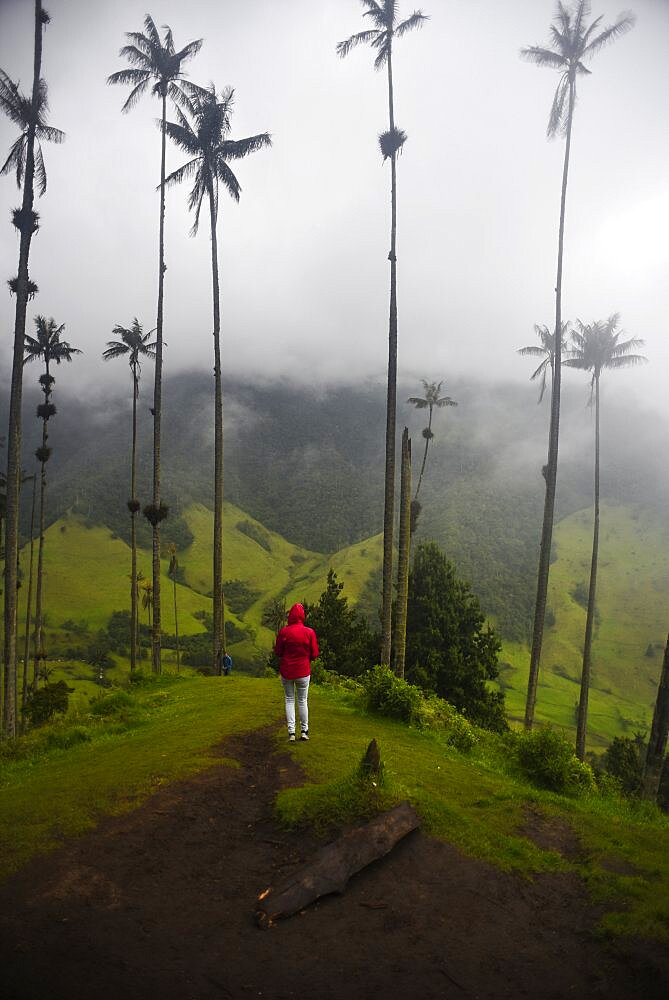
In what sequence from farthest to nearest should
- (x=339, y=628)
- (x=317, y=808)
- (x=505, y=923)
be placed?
(x=339, y=628)
(x=317, y=808)
(x=505, y=923)

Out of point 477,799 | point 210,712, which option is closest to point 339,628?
point 210,712

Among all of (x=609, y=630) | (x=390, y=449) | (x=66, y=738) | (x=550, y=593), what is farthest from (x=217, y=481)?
(x=550, y=593)

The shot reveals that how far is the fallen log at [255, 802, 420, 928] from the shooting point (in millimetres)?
5164

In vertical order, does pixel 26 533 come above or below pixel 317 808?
below

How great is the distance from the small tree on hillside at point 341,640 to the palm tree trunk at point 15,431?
16.2 meters

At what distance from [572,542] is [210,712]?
157357mm

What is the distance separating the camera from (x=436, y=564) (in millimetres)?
32062

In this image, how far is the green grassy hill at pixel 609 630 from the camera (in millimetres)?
90669

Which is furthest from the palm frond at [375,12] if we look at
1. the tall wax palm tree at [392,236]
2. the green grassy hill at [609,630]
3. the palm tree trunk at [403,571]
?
the green grassy hill at [609,630]

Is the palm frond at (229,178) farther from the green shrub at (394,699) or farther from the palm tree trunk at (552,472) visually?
the green shrub at (394,699)

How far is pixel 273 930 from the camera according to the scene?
495 centimetres

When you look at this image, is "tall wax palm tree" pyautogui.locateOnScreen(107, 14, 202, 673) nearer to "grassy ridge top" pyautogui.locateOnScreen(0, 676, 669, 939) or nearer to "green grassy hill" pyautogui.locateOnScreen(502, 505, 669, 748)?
"grassy ridge top" pyautogui.locateOnScreen(0, 676, 669, 939)

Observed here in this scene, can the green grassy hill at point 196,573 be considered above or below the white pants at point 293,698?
below

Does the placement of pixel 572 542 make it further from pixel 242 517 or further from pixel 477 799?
pixel 477 799
